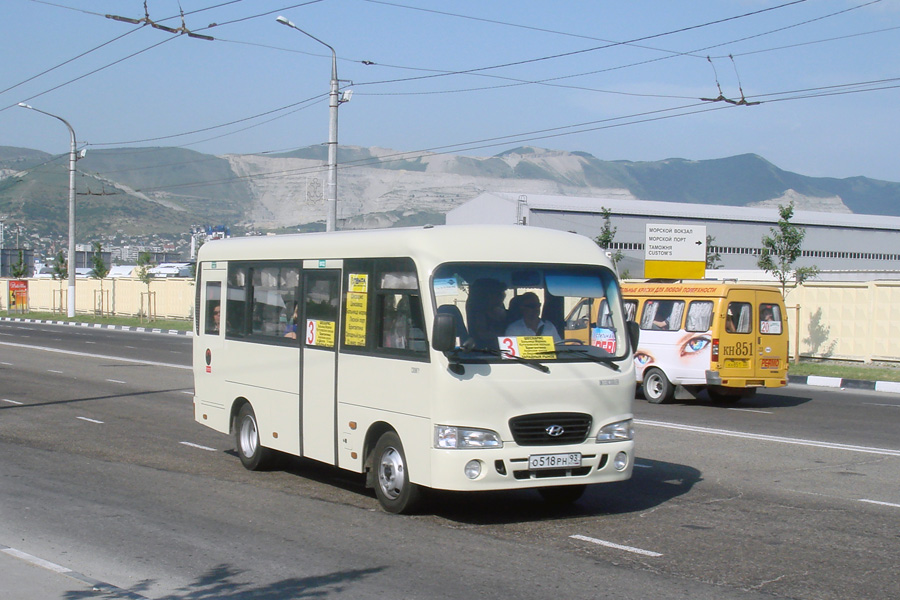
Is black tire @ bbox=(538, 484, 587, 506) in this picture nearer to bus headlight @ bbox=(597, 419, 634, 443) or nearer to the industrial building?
bus headlight @ bbox=(597, 419, 634, 443)

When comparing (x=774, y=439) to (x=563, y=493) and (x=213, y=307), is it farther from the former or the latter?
(x=213, y=307)

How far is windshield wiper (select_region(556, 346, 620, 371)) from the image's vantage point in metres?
7.89

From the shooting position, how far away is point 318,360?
355 inches

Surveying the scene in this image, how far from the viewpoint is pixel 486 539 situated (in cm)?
718

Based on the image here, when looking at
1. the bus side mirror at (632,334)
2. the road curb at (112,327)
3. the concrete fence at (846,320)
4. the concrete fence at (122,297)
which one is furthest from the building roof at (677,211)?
the bus side mirror at (632,334)

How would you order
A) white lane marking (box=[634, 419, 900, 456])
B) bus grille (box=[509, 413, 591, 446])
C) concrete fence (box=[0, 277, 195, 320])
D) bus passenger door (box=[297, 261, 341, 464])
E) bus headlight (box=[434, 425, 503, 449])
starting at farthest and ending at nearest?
concrete fence (box=[0, 277, 195, 320]), white lane marking (box=[634, 419, 900, 456]), bus passenger door (box=[297, 261, 341, 464]), bus grille (box=[509, 413, 591, 446]), bus headlight (box=[434, 425, 503, 449])

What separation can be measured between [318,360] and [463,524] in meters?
2.21

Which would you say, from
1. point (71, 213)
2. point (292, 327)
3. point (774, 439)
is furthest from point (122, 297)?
point (292, 327)

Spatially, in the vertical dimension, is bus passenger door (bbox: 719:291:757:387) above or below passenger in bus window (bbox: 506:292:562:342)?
below

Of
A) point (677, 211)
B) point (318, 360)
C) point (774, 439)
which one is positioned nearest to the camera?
point (318, 360)

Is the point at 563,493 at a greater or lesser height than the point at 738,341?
lesser

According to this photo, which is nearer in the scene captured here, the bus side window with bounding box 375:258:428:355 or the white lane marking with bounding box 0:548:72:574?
the white lane marking with bounding box 0:548:72:574

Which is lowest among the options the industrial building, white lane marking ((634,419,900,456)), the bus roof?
white lane marking ((634,419,900,456))

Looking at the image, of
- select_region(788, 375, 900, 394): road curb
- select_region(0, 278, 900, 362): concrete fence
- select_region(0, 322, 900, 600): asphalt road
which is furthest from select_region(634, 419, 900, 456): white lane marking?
select_region(0, 278, 900, 362): concrete fence
